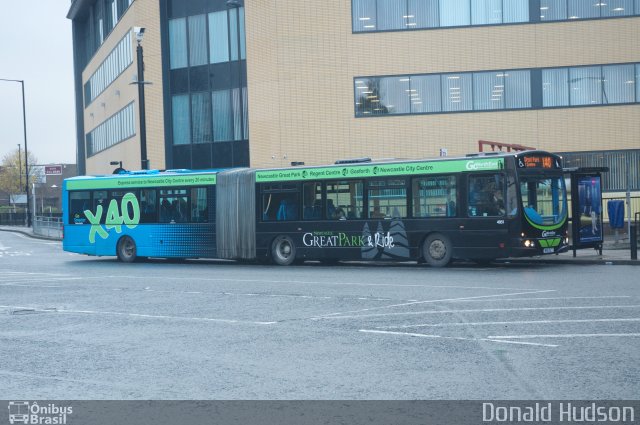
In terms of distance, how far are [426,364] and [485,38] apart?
2891 centimetres

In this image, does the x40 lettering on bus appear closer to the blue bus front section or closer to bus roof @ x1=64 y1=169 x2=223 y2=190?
the blue bus front section

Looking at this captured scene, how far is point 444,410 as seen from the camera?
276 inches

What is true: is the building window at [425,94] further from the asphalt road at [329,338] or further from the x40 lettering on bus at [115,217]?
the asphalt road at [329,338]

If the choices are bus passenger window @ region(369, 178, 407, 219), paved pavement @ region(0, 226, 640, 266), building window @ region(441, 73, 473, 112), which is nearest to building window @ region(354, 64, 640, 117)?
building window @ region(441, 73, 473, 112)

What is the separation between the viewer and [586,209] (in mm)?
24609

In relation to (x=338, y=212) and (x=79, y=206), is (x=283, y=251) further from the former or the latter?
(x=79, y=206)

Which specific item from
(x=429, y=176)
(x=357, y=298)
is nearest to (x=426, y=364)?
A: (x=357, y=298)

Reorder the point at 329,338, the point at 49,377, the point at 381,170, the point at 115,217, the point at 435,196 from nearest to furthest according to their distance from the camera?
the point at 49,377
the point at 329,338
the point at 435,196
the point at 381,170
the point at 115,217

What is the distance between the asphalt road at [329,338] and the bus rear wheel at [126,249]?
9616 mm

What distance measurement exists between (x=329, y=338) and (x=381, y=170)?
543 inches

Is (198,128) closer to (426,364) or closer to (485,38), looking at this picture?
(485,38)

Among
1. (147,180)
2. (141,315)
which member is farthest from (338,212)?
(141,315)

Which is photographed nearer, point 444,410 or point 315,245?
point 444,410

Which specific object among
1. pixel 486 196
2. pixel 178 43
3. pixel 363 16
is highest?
pixel 178 43
